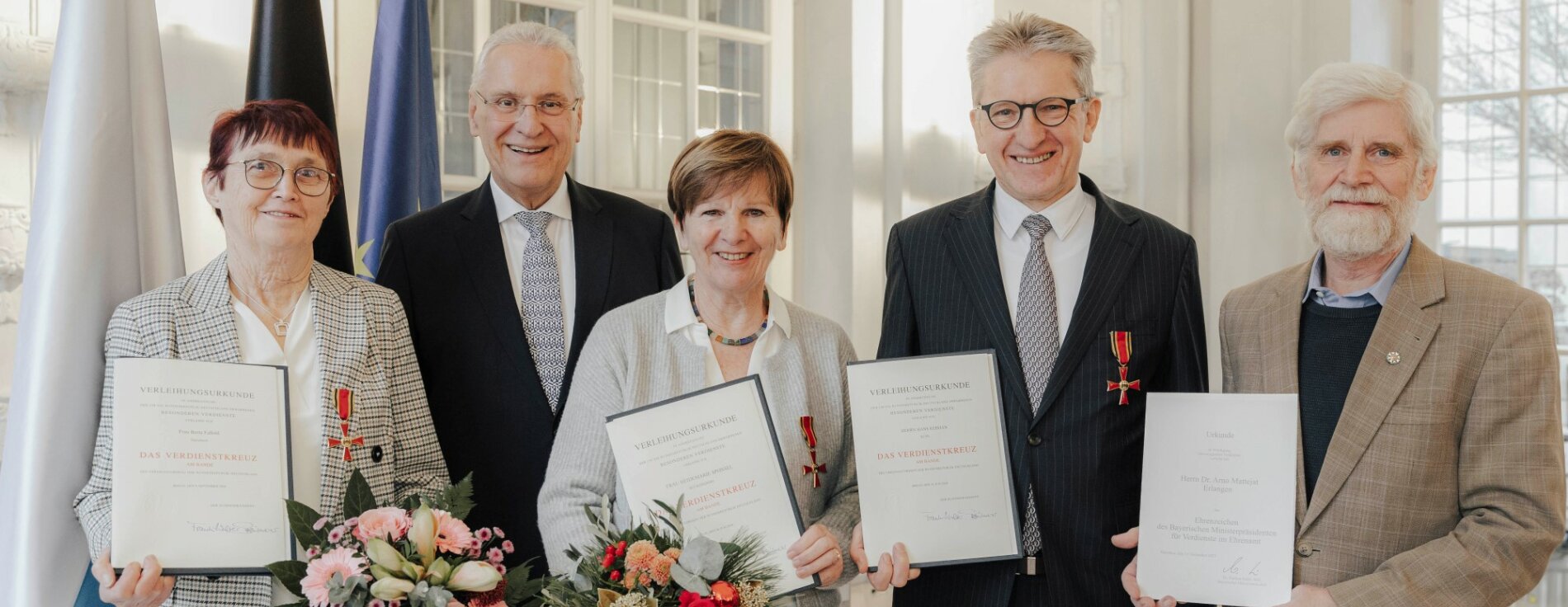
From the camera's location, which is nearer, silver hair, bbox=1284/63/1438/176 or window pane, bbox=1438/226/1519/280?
silver hair, bbox=1284/63/1438/176

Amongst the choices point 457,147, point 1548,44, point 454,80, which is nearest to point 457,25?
point 454,80

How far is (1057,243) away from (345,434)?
4.85 feet

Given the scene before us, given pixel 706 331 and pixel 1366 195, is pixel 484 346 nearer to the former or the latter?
pixel 706 331

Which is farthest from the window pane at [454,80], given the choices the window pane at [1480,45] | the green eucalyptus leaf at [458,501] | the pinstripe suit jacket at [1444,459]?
the window pane at [1480,45]

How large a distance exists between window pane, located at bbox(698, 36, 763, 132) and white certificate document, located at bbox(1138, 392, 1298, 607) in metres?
3.33

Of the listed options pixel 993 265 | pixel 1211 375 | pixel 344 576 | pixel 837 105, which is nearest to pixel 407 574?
pixel 344 576

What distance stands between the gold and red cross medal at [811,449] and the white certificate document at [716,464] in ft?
0.57

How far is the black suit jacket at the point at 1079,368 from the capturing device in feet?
7.66

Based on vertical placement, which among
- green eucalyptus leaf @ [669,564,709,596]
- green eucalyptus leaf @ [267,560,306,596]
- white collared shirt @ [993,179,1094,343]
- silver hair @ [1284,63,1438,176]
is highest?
silver hair @ [1284,63,1438,176]

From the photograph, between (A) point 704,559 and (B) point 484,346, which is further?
(B) point 484,346

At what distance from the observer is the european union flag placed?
3471 millimetres

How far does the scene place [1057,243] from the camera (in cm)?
249

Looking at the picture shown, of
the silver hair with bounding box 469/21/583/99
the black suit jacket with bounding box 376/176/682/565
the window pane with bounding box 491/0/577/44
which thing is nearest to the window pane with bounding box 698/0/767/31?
the window pane with bounding box 491/0/577/44

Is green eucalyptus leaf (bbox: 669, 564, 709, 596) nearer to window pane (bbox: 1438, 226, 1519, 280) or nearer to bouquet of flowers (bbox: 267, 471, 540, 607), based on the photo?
bouquet of flowers (bbox: 267, 471, 540, 607)
